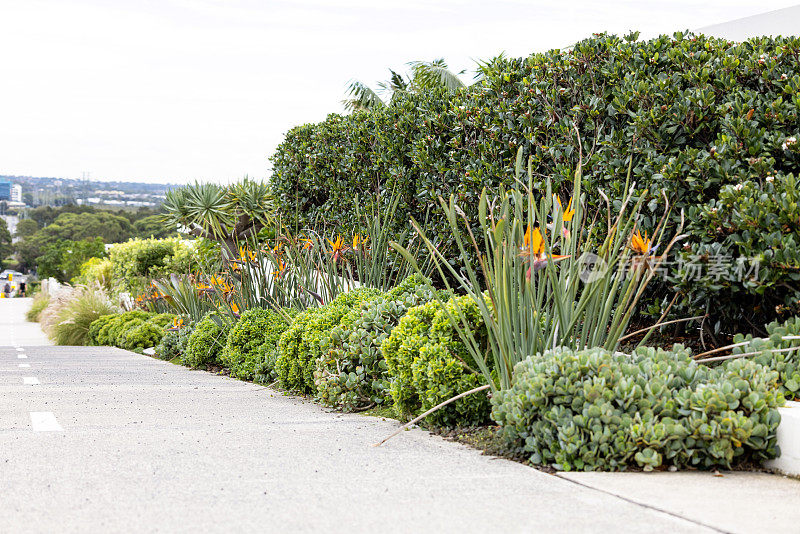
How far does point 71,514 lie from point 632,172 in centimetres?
433

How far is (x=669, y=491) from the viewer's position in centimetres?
359

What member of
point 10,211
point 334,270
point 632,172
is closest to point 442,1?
point 334,270

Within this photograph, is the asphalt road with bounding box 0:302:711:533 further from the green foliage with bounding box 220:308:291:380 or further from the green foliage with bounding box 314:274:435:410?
the green foliage with bounding box 220:308:291:380

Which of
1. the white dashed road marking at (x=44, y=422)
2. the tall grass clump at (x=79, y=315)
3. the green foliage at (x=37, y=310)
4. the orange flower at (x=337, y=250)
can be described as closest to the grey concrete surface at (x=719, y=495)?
the white dashed road marking at (x=44, y=422)

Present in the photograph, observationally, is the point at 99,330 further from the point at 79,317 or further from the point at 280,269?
the point at 280,269

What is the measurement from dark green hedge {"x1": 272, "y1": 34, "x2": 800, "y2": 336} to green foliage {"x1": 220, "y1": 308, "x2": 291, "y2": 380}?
1.80 metres

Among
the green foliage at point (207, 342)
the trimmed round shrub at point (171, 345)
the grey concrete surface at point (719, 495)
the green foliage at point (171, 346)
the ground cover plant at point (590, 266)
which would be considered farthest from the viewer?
the green foliage at point (171, 346)

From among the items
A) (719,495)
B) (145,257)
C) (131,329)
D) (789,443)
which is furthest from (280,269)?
(145,257)

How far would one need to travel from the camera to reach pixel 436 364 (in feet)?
16.6

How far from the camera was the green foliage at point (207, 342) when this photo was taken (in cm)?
1096

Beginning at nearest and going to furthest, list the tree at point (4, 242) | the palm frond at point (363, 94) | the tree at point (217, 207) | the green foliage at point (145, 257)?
the tree at point (217, 207) → the palm frond at point (363, 94) → the green foliage at point (145, 257) → the tree at point (4, 242)

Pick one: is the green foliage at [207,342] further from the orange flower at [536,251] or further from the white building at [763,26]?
the white building at [763,26]

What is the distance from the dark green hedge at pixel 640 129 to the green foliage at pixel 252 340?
5.90 feet

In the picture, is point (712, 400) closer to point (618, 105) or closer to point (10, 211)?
point (618, 105)
